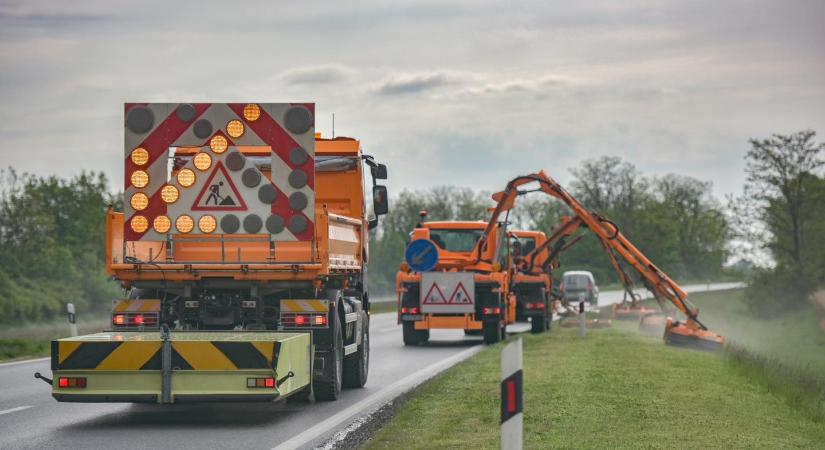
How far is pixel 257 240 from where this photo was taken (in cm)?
1445

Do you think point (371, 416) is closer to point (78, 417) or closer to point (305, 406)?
point (305, 406)

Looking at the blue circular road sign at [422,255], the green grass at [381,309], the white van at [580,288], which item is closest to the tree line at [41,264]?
the green grass at [381,309]

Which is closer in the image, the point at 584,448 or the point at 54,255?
the point at 584,448

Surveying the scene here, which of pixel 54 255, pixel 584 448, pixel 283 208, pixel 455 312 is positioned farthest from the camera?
pixel 54 255

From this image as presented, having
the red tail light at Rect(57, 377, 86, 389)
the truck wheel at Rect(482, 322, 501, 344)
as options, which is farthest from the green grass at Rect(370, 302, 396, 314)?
the red tail light at Rect(57, 377, 86, 389)

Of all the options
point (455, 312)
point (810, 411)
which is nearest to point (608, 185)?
point (455, 312)

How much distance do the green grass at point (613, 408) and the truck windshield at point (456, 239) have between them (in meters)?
9.22

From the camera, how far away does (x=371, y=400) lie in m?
15.8

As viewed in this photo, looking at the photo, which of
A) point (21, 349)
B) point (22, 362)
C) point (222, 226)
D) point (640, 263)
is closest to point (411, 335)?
point (640, 263)

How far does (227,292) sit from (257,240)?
727mm

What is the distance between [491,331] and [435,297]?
1.58 meters

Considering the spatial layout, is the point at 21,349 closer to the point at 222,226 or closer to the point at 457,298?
the point at 457,298

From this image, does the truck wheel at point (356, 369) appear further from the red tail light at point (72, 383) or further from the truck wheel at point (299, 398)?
the red tail light at point (72, 383)

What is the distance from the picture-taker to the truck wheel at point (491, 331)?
2956 cm
